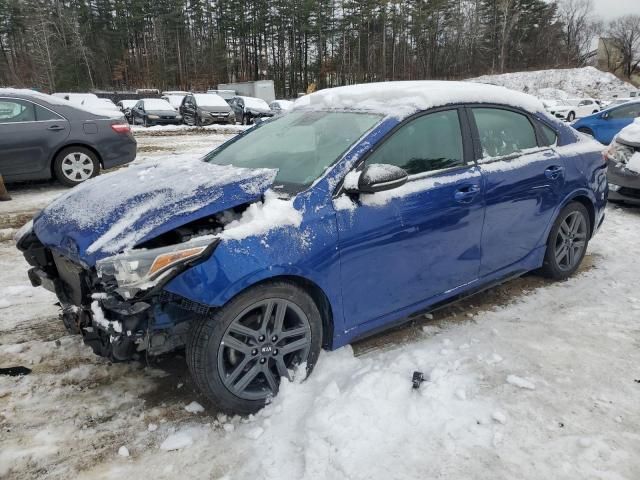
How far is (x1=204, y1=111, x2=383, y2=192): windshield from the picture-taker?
115 inches

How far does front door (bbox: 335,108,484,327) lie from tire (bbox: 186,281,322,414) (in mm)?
304

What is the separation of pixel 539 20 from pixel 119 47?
51.3m

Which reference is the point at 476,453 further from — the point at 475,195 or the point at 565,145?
the point at 565,145

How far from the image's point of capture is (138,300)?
224 centimetres

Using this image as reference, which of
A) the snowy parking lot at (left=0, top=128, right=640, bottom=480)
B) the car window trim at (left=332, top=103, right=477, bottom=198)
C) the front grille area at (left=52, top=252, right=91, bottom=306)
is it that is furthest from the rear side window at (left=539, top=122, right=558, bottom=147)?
the front grille area at (left=52, top=252, right=91, bottom=306)

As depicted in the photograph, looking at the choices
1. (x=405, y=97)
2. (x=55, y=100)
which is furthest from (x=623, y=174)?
(x=55, y=100)

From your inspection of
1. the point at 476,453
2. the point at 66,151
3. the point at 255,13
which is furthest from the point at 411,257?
the point at 255,13

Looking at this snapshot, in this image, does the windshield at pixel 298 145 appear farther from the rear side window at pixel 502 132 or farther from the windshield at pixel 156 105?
the windshield at pixel 156 105

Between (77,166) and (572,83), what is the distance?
166ft

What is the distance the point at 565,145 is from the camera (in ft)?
13.5

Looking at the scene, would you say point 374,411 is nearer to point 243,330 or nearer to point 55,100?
point 243,330

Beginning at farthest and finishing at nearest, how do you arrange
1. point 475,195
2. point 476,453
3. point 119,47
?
1. point 119,47
2. point 475,195
3. point 476,453

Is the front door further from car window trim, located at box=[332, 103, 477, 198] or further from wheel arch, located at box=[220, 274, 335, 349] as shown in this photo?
wheel arch, located at box=[220, 274, 335, 349]

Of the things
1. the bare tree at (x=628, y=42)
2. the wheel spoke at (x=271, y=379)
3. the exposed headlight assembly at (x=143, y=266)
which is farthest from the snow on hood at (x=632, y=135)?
the bare tree at (x=628, y=42)
